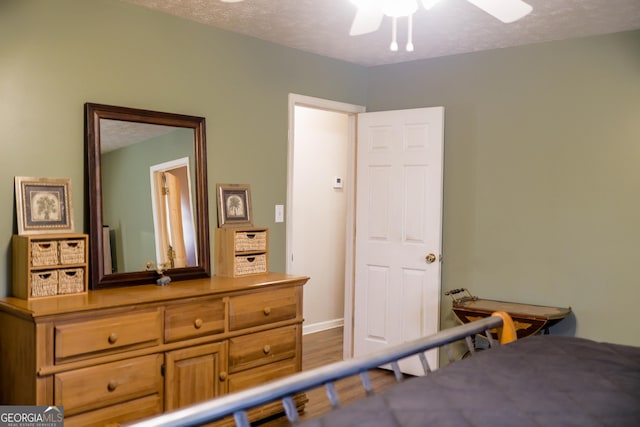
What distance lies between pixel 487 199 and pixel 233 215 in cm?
178

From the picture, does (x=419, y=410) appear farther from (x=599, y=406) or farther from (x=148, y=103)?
(x=148, y=103)

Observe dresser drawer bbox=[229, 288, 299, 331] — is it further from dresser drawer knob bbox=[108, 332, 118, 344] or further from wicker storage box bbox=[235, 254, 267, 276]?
dresser drawer knob bbox=[108, 332, 118, 344]

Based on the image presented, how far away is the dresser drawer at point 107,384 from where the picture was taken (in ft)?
8.23

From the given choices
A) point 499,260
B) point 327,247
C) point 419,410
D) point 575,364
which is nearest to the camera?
point 419,410

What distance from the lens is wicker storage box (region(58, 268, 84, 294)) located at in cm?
279

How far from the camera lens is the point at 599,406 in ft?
5.06

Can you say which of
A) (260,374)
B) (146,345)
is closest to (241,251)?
(260,374)

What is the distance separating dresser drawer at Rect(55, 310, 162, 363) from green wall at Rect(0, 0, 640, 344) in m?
0.51

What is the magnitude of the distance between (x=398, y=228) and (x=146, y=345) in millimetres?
2200

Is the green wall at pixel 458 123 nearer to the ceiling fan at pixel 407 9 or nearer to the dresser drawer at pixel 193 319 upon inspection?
the dresser drawer at pixel 193 319

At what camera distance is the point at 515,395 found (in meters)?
1.59

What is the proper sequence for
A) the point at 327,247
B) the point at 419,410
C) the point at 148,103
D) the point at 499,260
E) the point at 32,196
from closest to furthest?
the point at 419,410, the point at 32,196, the point at 148,103, the point at 499,260, the point at 327,247

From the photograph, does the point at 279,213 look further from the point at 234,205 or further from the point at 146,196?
the point at 146,196

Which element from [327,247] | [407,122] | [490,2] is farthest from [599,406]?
[327,247]
